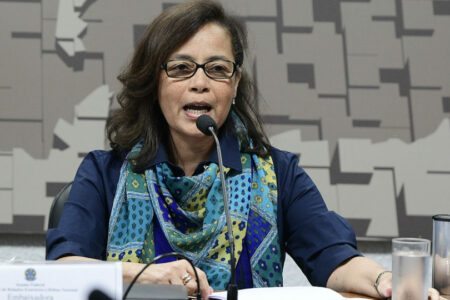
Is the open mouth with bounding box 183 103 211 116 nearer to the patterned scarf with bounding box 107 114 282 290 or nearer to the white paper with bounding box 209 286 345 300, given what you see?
the patterned scarf with bounding box 107 114 282 290

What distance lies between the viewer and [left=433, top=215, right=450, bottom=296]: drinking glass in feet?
4.50

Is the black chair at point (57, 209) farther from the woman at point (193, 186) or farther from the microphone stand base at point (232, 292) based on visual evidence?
the microphone stand base at point (232, 292)

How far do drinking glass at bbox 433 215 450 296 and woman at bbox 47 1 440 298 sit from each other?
232 mm

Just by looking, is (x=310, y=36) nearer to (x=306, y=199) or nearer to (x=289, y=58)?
(x=289, y=58)

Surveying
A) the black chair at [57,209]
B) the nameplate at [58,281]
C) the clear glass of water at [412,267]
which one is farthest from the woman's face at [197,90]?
the nameplate at [58,281]

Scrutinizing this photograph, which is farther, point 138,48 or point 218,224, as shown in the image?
point 138,48

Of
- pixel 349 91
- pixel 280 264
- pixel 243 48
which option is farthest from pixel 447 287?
pixel 349 91

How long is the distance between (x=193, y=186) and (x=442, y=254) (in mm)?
632

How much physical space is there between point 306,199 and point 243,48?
1.43 ft

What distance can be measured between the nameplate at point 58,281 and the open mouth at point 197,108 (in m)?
0.80

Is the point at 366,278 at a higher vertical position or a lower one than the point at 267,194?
lower

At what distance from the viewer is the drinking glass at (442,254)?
4.50 ft

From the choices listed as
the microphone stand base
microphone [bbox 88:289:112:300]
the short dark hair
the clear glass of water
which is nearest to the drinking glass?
the clear glass of water

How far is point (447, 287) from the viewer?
1373 mm
